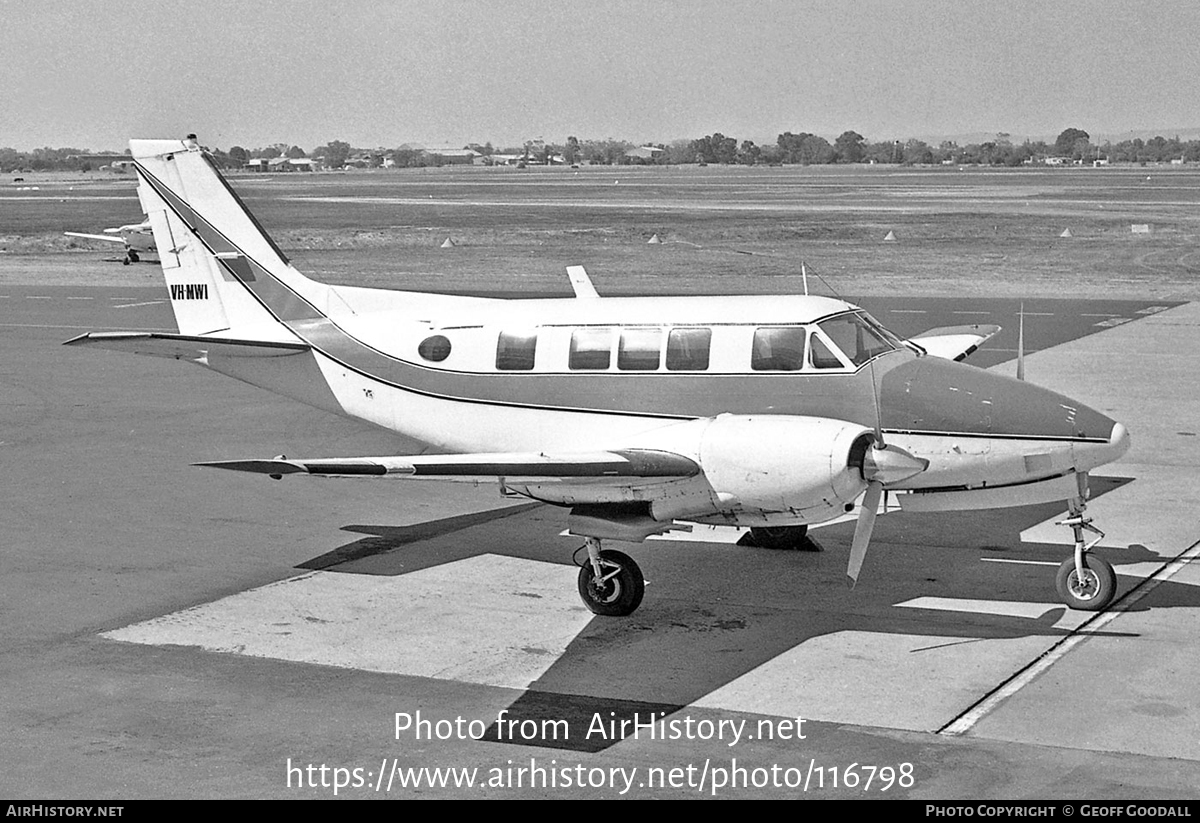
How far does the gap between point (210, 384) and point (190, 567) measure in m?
15.2

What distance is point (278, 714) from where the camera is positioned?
41.2 feet

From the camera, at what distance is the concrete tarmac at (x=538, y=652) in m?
11.3

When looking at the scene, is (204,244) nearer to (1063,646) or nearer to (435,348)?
(435,348)

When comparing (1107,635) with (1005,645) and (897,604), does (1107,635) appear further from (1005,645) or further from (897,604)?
(897,604)

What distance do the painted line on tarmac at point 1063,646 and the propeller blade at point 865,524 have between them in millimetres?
1884

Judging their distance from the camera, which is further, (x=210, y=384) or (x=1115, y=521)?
(x=210, y=384)

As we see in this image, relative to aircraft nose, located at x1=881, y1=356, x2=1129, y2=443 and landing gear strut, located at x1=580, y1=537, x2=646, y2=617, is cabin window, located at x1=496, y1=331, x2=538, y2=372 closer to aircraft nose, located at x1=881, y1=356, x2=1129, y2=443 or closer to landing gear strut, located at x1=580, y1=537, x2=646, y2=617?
landing gear strut, located at x1=580, y1=537, x2=646, y2=617

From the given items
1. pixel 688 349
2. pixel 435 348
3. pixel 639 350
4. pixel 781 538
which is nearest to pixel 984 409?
pixel 688 349

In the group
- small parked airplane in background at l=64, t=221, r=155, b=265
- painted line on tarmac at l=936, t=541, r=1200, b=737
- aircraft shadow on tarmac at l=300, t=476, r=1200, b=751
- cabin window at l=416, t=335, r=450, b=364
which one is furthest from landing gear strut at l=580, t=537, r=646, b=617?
small parked airplane in background at l=64, t=221, r=155, b=265

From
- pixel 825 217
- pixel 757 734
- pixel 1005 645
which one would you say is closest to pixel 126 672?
pixel 757 734

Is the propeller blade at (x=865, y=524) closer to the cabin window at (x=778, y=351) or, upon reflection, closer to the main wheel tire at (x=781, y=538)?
the cabin window at (x=778, y=351)

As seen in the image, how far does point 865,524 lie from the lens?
14.4m

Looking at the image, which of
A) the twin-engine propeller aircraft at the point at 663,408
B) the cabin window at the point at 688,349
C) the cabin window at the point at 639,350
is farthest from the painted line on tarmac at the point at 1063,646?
the cabin window at the point at 639,350

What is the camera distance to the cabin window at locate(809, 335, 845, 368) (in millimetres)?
15344
